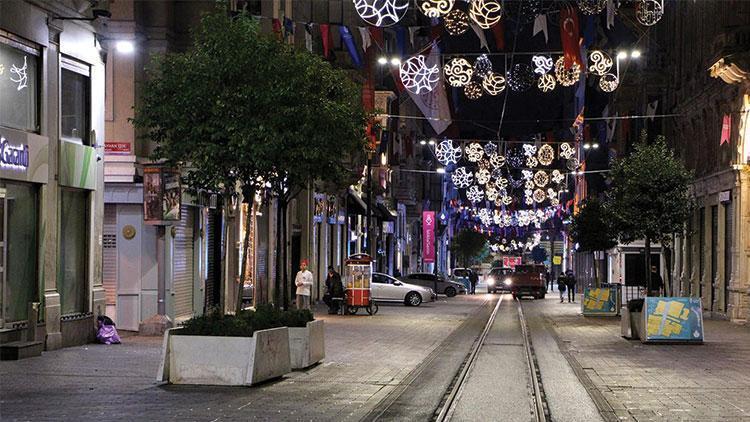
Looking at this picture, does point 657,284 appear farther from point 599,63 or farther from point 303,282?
point 599,63

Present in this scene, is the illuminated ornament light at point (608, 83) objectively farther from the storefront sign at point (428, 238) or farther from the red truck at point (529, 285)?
the storefront sign at point (428, 238)

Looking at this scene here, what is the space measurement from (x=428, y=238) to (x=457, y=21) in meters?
64.4

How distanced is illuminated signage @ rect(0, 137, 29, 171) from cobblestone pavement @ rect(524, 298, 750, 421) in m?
11.1

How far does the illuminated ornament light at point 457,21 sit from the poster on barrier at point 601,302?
19706 millimetres

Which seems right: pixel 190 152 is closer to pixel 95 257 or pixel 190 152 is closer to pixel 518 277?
pixel 95 257

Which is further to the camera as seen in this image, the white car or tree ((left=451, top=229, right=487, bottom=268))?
tree ((left=451, top=229, right=487, bottom=268))

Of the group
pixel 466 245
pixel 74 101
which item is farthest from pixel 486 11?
pixel 466 245

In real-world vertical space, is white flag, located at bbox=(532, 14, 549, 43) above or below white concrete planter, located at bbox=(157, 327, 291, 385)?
above

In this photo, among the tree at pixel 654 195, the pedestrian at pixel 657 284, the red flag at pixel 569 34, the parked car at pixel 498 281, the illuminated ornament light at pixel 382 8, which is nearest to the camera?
the illuminated ornament light at pixel 382 8

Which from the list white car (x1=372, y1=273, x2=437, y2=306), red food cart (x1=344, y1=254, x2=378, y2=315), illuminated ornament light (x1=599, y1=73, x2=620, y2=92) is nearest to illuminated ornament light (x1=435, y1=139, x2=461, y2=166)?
white car (x1=372, y1=273, x2=437, y2=306)

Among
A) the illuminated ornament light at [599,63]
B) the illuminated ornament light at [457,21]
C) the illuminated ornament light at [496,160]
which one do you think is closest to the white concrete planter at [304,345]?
the illuminated ornament light at [457,21]

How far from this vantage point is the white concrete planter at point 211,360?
1777cm

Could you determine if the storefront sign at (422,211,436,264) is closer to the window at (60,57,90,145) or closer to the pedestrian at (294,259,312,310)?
the pedestrian at (294,259,312,310)

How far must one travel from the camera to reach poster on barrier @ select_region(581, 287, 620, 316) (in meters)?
44.2
